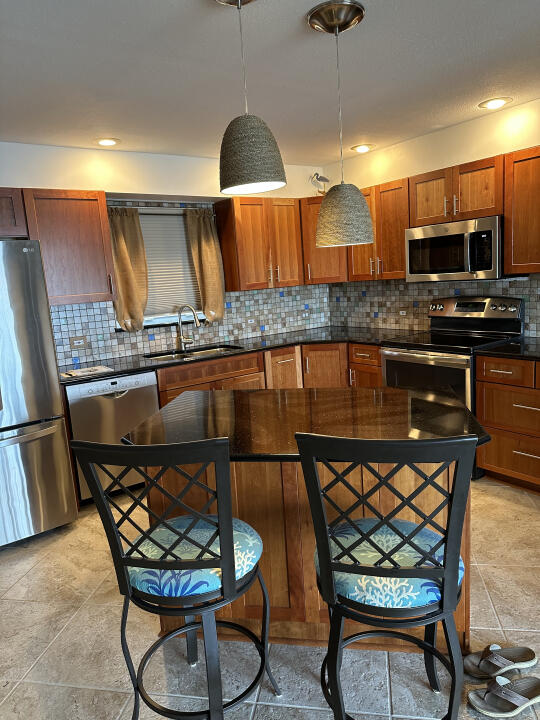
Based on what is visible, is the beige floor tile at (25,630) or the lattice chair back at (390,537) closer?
the lattice chair back at (390,537)

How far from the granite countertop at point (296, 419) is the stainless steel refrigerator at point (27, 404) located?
118cm

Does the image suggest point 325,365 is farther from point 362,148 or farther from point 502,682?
point 502,682

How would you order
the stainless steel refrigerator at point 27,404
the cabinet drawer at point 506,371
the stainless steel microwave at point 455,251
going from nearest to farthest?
the stainless steel refrigerator at point 27,404 → the cabinet drawer at point 506,371 → the stainless steel microwave at point 455,251

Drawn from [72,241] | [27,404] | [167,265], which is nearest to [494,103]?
[167,265]

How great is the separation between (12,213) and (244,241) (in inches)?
73.0

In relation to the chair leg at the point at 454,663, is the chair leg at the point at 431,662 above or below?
below

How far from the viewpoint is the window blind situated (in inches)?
172

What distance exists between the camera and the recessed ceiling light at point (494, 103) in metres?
3.32

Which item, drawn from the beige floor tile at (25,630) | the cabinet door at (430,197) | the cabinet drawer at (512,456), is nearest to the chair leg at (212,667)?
the beige floor tile at (25,630)

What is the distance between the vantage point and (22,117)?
2.99 metres

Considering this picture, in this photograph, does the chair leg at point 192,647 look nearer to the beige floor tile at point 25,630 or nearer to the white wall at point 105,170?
the beige floor tile at point 25,630

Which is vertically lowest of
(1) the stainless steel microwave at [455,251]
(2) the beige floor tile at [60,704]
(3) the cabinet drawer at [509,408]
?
(2) the beige floor tile at [60,704]

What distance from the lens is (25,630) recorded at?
2344 mm

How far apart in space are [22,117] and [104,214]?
816 millimetres
